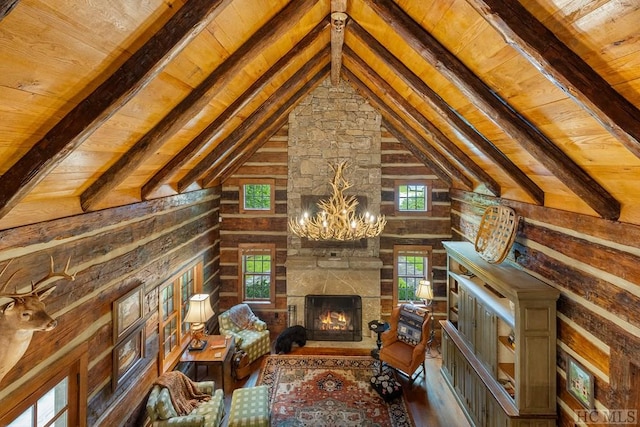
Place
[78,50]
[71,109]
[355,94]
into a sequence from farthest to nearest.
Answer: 1. [355,94]
2. [71,109]
3. [78,50]

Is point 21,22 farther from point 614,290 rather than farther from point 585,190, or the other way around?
point 614,290

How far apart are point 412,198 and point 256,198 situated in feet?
13.1

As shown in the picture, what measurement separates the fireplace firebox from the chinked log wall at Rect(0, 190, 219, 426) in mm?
3353

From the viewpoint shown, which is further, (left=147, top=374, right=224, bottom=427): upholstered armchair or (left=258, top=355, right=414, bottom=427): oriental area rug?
(left=258, top=355, right=414, bottom=427): oriental area rug

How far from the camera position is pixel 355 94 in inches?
301

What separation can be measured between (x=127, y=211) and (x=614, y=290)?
5451mm

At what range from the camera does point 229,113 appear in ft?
14.2

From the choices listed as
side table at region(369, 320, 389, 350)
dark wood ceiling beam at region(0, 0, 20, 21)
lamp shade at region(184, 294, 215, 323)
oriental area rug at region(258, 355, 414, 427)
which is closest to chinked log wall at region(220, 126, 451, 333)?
side table at region(369, 320, 389, 350)

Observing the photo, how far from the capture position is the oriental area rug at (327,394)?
5.21 metres

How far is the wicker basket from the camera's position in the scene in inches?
181

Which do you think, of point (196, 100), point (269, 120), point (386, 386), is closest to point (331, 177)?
point (269, 120)

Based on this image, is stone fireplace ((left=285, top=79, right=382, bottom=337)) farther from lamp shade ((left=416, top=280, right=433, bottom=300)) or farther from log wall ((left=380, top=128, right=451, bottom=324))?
lamp shade ((left=416, top=280, right=433, bottom=300))

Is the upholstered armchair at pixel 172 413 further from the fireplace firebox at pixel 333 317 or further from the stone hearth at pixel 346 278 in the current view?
the stone hearth at pixel 346 278

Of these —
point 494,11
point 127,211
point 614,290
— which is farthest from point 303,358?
point 494,11
